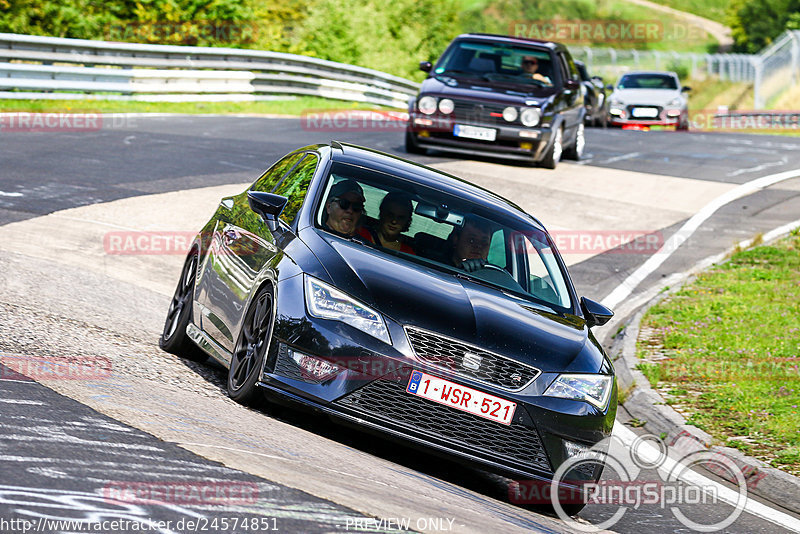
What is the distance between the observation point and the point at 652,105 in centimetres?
3338

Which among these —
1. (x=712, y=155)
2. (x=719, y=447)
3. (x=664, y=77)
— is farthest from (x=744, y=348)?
(x=664, y=77)

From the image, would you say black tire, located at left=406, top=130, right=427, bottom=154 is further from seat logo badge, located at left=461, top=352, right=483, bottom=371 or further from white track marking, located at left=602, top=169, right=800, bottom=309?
seat logo badge, located at left=461, top=352, right=483, bottom=371

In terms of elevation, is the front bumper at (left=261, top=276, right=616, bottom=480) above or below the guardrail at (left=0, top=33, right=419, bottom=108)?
above

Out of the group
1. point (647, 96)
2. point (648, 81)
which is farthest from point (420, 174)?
point (648, 81)

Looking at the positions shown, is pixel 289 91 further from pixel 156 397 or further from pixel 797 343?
pixel 156 397

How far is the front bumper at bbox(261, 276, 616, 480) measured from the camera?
5.81 meters

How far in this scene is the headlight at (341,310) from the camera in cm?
589

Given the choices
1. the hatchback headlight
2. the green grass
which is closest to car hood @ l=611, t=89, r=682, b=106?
the hatchback headlight

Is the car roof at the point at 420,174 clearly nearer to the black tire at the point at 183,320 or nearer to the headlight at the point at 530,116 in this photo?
the black tire at the point at 183,320

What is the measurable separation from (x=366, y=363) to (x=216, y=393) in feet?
3.93

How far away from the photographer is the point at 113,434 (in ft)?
16.7

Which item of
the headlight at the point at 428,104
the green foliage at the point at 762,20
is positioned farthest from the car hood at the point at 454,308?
the green foliage at the point at 762,20

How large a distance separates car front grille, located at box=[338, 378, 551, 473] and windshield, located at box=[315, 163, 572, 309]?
3.83 ft

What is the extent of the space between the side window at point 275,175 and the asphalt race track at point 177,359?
1.26m
